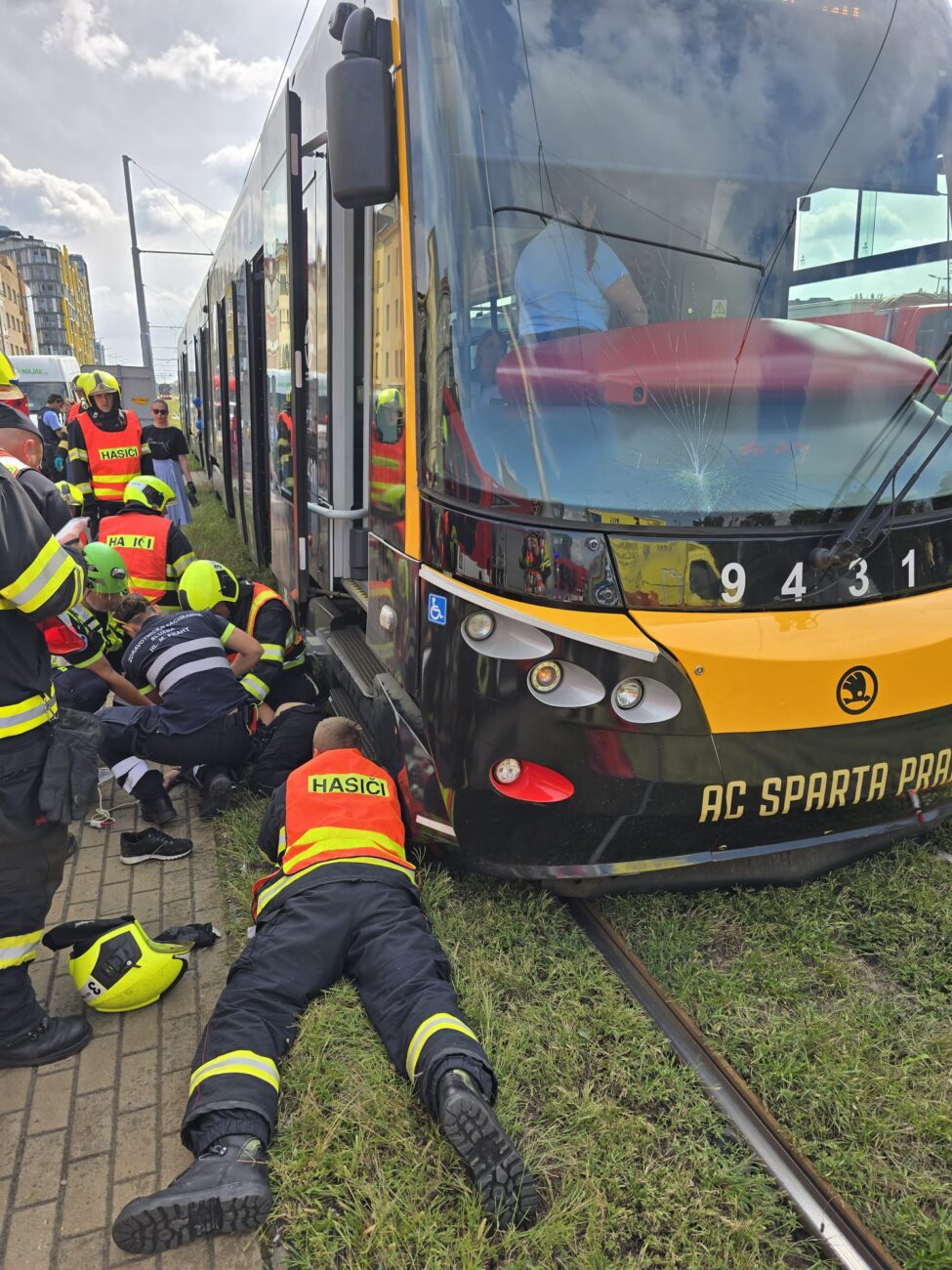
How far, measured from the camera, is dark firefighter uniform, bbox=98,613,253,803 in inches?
164

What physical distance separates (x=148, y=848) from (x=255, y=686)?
3.75 feet

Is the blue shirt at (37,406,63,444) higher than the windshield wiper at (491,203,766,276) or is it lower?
lower

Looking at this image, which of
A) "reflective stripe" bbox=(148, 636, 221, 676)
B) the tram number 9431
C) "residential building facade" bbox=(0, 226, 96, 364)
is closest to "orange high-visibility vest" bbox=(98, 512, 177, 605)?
"reflective stripe" bbox=(148, 636, 221, 676)

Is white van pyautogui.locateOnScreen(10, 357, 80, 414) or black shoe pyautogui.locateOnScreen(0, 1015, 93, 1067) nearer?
black shoe pyautogui.locateOnScreen(0, 1015, 93, 1067)

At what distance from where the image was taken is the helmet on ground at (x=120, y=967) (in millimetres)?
2820

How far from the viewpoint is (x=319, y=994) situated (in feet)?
9.04

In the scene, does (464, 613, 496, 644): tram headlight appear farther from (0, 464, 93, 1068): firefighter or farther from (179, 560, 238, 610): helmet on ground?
(179, 560, 238, 610): helmet on ground

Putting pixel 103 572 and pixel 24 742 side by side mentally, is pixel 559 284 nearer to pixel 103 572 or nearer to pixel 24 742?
pixel 24 742

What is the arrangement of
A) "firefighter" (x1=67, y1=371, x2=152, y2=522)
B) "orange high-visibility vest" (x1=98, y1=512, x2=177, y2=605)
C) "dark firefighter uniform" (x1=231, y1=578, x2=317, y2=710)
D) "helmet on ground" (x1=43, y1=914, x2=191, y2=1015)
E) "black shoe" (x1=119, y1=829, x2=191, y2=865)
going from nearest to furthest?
"helmet on ground" (x1=43, y1=914, x2=191, y2=1015)
"black shoe" (x1=119, y1=829, x2=191, y2=865)
"dark firefighter uniform" (x1=231, y1=578, x2=317, y2=710)
"orange high-visibility vest" (x1=98, y1=512, x2=177, y2=605)
"firefighter" (x1=67, y1=371, x2=152, y2=522)

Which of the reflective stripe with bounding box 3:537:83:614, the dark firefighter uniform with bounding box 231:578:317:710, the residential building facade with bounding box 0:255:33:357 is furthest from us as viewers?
the residential building facade with bounding box 0:255:33:357

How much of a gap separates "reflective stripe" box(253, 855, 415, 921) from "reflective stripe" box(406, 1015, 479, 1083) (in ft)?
1.97

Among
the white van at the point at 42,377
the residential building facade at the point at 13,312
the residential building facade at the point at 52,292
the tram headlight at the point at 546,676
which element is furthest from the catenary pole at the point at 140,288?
the residential building facade at the point at 52,292

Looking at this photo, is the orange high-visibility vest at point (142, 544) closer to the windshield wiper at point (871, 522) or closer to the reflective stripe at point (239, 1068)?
the reflective stripe at point (239, 1068)

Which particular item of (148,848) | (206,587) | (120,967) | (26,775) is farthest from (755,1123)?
(206,587)
